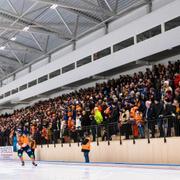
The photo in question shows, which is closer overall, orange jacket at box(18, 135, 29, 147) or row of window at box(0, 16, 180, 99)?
orange jacket at box(18, 135, 29, 147)

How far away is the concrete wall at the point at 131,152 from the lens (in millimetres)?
15047

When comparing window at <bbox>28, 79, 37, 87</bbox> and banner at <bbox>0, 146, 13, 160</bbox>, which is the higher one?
window at <bbox>28, 79, 37, 87</bbox>

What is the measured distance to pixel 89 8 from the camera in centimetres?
2638

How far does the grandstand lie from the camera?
50.7 ft

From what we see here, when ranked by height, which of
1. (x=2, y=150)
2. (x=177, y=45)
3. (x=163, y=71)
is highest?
(x=177, y=45)

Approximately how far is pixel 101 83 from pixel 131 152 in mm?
11293

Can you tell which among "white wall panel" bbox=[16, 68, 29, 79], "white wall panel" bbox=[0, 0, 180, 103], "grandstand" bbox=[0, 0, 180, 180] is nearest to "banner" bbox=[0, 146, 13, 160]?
"grandstand" bbox=[0, 0, 180, 180]

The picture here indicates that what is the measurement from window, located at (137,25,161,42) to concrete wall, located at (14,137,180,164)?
8.09m

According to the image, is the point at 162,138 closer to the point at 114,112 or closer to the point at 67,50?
the point at 114,112

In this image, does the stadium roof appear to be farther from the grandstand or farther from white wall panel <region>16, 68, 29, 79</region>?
white wall panel <region>16, 68, 29, 79</region>

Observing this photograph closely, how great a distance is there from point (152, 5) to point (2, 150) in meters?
17.6

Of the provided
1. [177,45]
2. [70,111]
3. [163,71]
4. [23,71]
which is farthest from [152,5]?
[23,71]

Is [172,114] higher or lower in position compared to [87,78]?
lower

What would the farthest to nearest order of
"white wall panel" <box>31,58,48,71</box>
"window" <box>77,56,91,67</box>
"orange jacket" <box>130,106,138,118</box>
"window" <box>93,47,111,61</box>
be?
"white wall panel" <box>31,58,48,71</box> → "window" <box>77,56,91,67</box> → "window" <box>93,47,111,61</box> → "orange jacket" <box>130,106,138,118</box>
